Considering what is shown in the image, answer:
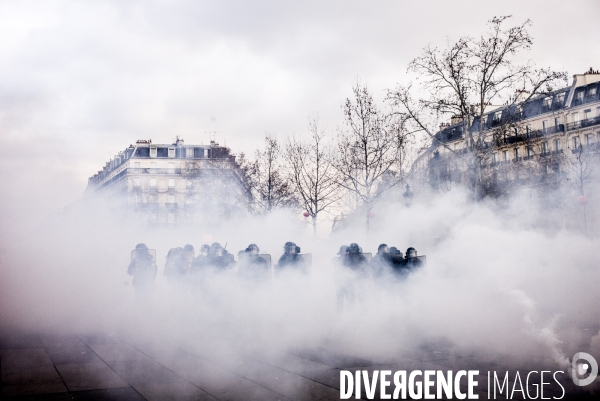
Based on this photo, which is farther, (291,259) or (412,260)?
(291,259)

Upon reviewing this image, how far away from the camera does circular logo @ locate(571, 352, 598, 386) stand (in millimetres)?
7578

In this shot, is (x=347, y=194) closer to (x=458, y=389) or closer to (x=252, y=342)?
(x=252, y=342)

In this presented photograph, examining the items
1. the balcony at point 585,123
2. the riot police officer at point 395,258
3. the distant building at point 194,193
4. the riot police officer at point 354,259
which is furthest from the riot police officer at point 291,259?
the balcony at point 585,123

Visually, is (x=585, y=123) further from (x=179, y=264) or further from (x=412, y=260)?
(x=179, y=264)

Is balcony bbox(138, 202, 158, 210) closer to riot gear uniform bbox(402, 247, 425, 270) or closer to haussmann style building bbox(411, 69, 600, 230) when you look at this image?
haussmann style building bbox(411, 69, 600, 230)

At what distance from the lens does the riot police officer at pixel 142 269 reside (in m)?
17.3

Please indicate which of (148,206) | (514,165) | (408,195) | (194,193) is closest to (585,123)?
(514,165)

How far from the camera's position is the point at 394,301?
14.6 m

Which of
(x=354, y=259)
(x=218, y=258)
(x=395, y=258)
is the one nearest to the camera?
(x=395, y=258)

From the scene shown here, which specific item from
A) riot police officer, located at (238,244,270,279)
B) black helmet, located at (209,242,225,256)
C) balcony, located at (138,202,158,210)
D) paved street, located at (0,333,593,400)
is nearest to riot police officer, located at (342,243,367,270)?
riot police officer, located at (238,244,270,279)

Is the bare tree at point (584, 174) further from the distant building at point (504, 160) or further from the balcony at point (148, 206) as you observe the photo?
the balcony at point (148, 206)

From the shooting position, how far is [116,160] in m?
53.2

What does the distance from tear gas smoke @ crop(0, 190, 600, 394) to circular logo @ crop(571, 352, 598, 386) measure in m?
0.30

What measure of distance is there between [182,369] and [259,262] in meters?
7.08
